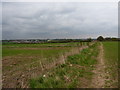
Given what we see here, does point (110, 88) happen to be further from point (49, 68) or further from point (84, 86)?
point (49, 68)

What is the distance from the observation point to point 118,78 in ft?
23.9

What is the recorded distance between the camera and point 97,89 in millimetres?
5926

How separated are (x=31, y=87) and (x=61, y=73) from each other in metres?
2.19

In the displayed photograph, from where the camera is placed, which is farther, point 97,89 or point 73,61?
point 73,61

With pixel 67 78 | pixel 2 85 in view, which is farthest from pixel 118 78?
pixel 2 85

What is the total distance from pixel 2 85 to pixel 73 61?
6002 millimetres

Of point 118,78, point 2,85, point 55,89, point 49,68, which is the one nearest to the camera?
point 55,89

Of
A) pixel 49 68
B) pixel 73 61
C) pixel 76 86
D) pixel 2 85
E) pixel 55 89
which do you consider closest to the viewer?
pixel 55 89

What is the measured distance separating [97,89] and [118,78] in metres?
1.90

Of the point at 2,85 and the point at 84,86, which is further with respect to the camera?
the point at 2,85

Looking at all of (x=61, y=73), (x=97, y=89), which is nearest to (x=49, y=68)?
(x=61, y=73)

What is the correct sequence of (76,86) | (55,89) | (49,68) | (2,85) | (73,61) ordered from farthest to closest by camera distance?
(73,61) → (49,68) → (2,85) → (76,86) → (55,89)

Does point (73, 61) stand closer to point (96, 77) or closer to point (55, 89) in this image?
point (96, 77)

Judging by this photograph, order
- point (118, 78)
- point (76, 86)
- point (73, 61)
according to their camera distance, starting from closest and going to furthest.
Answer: point (76, 86)
point (118, 78)
point (73, 61)
